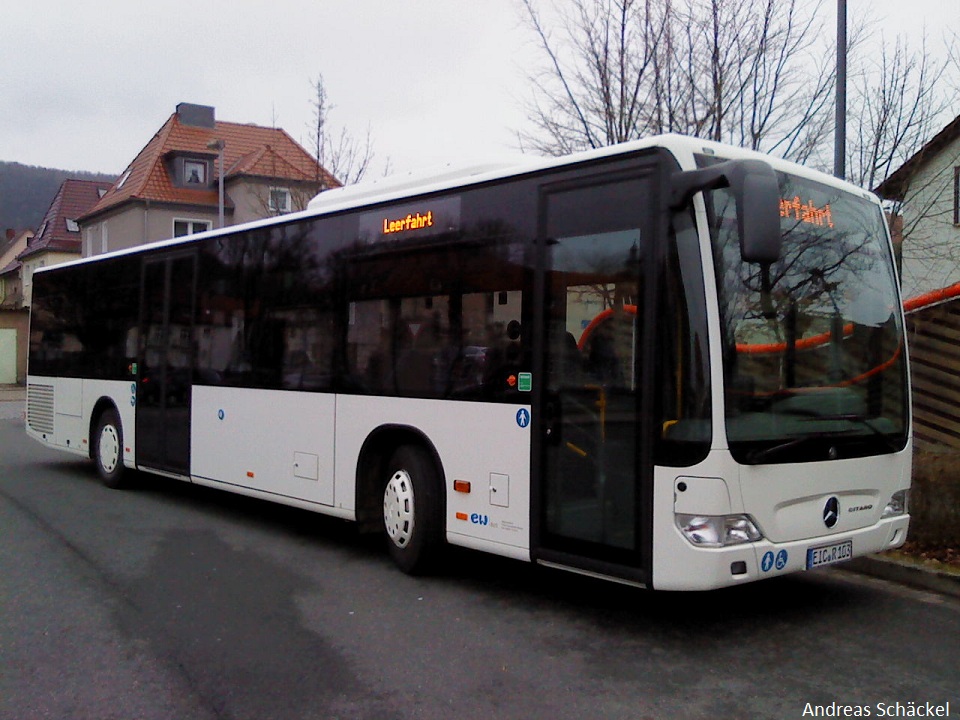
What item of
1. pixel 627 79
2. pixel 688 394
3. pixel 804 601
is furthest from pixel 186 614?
pixel 627 79

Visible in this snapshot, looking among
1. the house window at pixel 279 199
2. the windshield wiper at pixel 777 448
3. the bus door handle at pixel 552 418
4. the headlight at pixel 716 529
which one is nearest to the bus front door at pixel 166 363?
the bus door handle at pixel 552 418

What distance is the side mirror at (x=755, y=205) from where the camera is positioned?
499 cm

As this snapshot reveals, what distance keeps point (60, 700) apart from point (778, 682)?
12.1 ft

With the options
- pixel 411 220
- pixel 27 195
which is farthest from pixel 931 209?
pixel 27 195

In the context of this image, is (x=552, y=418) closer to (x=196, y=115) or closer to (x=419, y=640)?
(x=419, y=640)

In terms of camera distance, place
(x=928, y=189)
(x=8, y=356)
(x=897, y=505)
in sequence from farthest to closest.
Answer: (x=8, y=356) → (x=928, y=189) → (x=897, y=505)

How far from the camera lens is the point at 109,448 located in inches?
471

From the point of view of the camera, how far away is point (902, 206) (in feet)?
40.1

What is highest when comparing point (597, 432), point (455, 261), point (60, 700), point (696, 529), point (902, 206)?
point (902, 206)

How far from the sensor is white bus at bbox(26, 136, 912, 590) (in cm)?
537

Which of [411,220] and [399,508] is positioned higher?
[411,220]

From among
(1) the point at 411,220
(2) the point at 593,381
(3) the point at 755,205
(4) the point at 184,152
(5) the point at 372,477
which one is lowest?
(5) the point at 372,477

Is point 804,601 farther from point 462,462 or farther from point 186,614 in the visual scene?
point 186,614

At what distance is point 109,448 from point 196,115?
3832 cm
